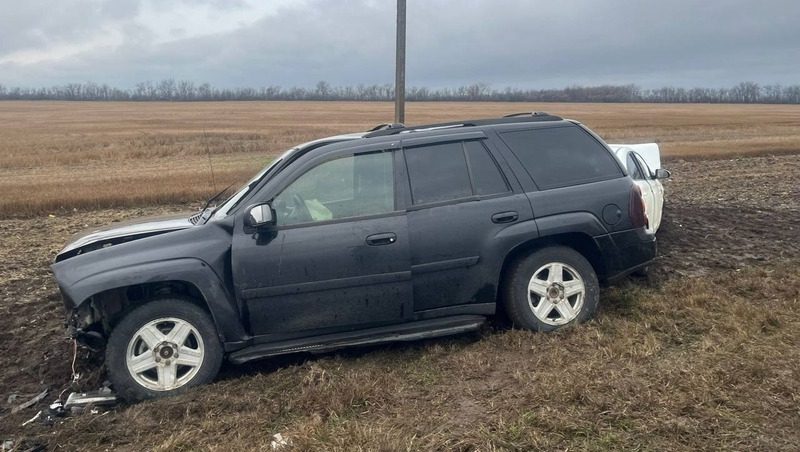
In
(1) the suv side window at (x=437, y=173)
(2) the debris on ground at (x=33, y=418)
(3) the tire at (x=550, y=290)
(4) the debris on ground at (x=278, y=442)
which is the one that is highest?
(1) the suv side window at (x=437, y=173)

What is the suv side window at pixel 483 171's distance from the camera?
530 cm

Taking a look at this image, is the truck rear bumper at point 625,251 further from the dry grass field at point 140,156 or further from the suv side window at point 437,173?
the dry grass field at point 140,156

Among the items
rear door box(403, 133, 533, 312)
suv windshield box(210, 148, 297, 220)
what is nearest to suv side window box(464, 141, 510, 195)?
rear door box(403, 133, 533, 312)

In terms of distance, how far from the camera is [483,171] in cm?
535

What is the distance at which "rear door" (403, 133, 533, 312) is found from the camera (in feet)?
16.5

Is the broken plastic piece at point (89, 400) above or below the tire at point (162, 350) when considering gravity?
below

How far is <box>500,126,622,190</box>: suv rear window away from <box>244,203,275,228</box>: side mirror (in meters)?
2.03

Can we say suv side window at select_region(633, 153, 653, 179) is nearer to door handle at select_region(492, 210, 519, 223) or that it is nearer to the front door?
door handle at select_region(492, 210, 519, 223)

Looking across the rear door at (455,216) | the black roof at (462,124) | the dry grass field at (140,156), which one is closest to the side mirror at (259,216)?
the rear door at (455,216)

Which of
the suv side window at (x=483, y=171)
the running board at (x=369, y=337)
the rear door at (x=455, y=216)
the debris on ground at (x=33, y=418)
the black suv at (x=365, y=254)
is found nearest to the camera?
the debris on ground at (x=33, y=418)

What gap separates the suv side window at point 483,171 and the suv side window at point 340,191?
661mm

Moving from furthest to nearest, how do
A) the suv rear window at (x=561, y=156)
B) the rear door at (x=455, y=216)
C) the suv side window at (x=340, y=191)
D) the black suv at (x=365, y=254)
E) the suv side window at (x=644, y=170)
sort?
1. the suv side window at (x=644, y=170)
2. the suv rear window at (x=561, y=156)
3. the rear door at (x=455, y=216)
4. the suv side window at (x=340, y=191)
5. the black suv at (x=365, y=254)

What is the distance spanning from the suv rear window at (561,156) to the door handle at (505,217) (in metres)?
0.38

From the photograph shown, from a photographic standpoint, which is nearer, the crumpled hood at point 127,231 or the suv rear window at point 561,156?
the crumpled hood at point 127,231
